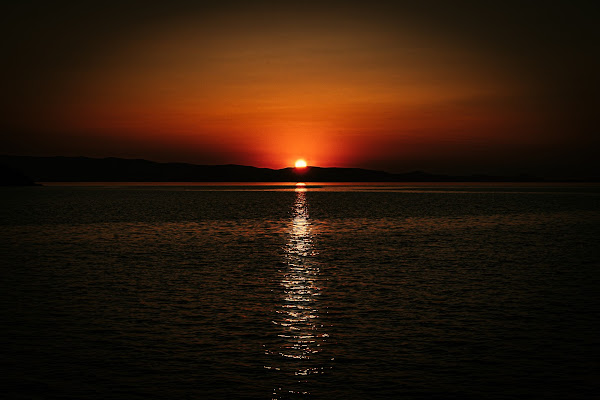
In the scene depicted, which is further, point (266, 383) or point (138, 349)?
point (138, 349)

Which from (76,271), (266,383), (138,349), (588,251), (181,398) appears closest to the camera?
(181,398)

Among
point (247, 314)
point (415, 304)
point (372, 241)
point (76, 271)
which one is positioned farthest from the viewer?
point (372, 241)

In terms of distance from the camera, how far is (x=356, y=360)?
17.2 metres

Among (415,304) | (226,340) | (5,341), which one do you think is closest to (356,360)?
(226,340)

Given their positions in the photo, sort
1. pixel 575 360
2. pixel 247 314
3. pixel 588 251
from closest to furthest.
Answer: pixel 575 360, pixel 247 314, pixel 588 251

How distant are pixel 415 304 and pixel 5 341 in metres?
15.8

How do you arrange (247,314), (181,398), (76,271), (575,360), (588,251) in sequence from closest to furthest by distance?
(181,398) < (575,360) < (247,314) < (76,271) < (588,251)

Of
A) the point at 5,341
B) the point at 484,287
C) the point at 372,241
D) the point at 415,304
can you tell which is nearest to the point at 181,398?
the point at 5,341

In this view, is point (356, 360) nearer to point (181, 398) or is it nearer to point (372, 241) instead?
point (181, 398)

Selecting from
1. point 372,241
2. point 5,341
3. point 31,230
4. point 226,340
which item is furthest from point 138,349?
point 31,230

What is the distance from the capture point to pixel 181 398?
46.6ft

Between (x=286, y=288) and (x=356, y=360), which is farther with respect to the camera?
(x=286, y=288)

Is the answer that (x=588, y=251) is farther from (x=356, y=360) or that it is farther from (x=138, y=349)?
(x=138, y=349)

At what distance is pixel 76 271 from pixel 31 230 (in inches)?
1356
